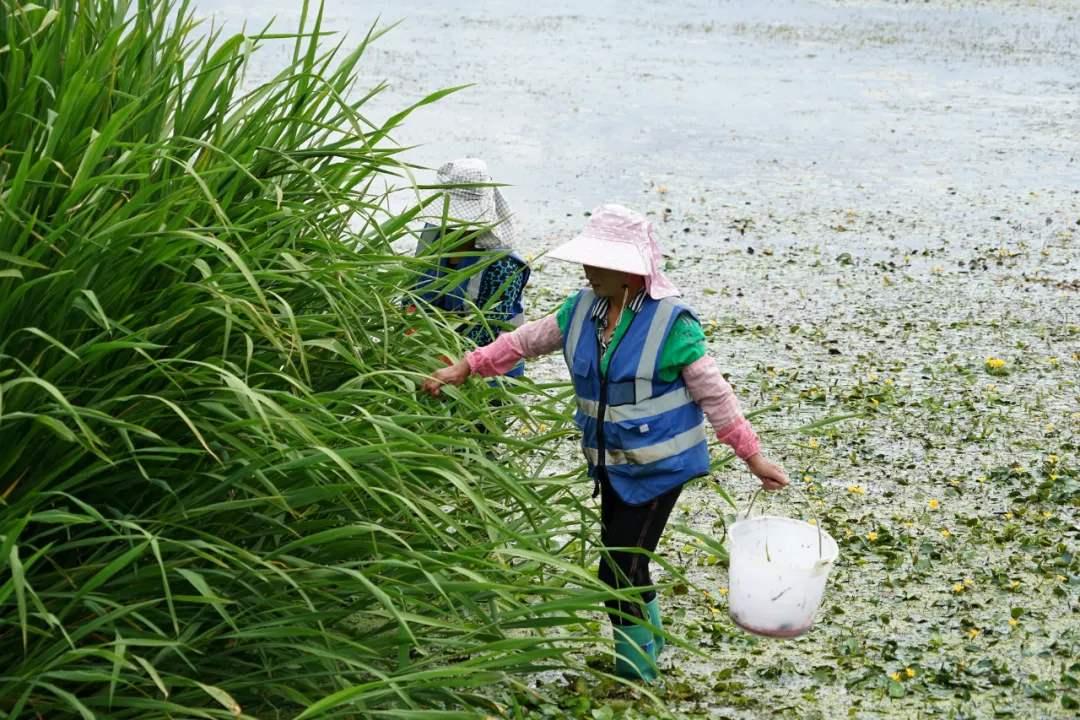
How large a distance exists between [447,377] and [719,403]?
2.40 ft

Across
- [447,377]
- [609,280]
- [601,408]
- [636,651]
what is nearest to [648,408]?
[601,408]

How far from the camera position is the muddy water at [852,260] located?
4.88 metres

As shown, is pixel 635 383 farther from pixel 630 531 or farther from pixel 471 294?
pixel 471 294

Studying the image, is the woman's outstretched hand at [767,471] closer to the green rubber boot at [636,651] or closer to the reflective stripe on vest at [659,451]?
the reflective stripe on vest at [659,451]

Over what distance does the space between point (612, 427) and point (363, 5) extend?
19.8 metres

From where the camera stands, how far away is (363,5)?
75.9ft

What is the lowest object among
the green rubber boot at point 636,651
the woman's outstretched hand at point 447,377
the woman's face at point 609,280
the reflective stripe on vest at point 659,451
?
the green rubber boot at point 636,651

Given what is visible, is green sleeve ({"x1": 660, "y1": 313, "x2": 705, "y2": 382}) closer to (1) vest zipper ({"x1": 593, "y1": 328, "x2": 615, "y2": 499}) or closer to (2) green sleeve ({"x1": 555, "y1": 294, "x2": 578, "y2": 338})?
(1) vest zipper ({"x1": 593, "y1": 328, "x2": 615, "y2": 499})

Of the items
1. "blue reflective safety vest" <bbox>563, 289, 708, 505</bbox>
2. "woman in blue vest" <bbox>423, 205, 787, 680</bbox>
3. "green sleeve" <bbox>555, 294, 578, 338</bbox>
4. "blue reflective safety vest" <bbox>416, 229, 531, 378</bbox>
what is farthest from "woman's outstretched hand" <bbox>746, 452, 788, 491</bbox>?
"blue reflective safety vest" <bbox>416, 229, 531, 378</bbox>

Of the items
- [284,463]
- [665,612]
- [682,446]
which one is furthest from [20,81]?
[665,612]

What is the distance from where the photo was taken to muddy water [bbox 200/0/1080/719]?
16.0 ft

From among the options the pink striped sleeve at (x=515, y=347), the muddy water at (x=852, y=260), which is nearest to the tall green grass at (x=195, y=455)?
the pink striped sleeve at (x=515, y=347)

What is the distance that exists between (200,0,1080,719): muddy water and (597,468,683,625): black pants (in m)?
0.32

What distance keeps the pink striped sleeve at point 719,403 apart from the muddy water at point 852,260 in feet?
2.34
